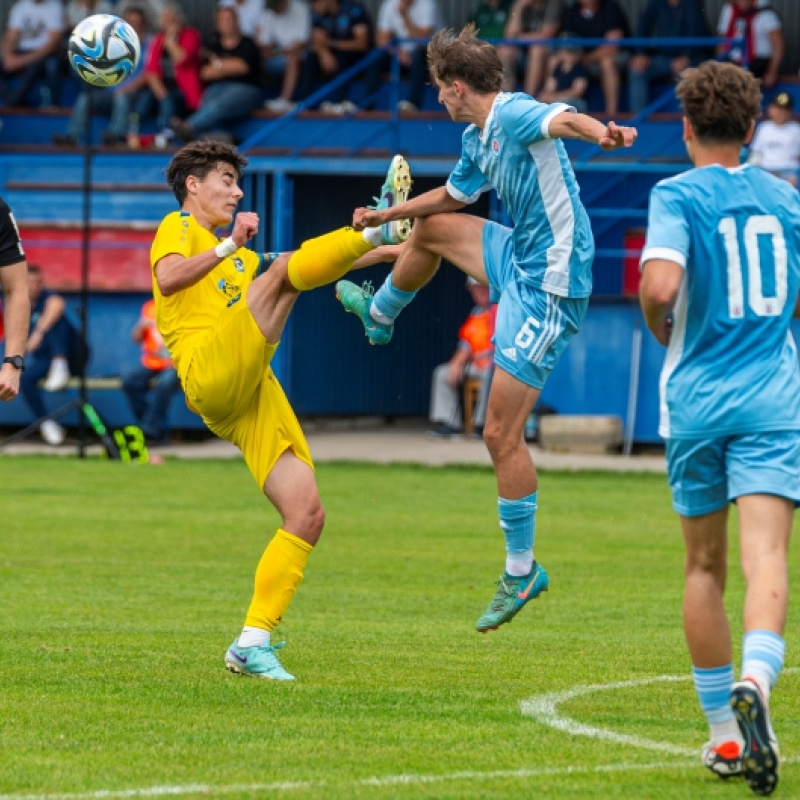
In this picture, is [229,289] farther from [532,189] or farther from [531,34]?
[531,34]

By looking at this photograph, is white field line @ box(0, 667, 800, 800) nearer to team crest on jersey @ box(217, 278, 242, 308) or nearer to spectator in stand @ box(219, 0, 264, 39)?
team crest on jersey @ box(217, 278, 242, 308)

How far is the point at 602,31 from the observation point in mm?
21859

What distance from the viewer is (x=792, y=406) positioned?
5469 mm

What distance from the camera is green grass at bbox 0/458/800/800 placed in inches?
225

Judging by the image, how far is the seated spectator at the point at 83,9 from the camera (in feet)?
80.8

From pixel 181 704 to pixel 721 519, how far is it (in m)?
2.46

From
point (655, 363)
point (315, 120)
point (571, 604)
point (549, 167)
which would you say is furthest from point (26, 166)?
point (549, 167)

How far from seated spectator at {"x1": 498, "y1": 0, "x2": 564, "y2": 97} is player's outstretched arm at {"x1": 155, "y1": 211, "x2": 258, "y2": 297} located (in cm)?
1425

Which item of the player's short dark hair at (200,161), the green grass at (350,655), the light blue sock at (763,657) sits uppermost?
the player's short dark hair at (200,161)

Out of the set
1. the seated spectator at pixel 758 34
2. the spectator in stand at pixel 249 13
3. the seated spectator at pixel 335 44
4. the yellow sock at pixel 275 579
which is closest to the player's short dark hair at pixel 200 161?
the yellow sock at pixel 275 579

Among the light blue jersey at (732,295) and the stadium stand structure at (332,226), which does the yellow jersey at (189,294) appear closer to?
the light blue jersey at (732,295)

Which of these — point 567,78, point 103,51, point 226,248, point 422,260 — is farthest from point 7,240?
point 567,78

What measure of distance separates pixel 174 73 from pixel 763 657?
63.9ft

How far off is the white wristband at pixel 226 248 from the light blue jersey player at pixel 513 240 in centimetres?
62
